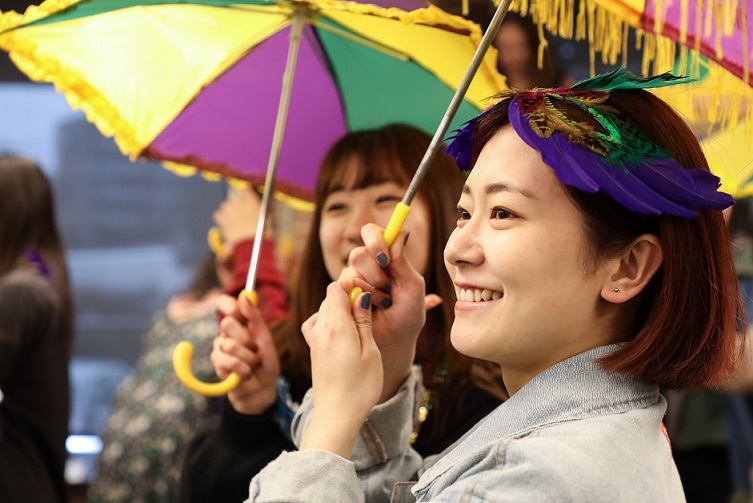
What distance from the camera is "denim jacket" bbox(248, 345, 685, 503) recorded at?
1181mm

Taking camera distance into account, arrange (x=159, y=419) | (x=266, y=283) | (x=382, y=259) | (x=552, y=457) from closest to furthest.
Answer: (x=552, y=457) → (x=382, y=259) → (x=266, y=283) → (x=159, y=419)

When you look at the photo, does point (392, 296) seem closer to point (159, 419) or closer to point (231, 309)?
point (231, 309)

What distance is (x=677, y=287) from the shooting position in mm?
1349

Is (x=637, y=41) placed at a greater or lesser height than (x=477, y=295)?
greater

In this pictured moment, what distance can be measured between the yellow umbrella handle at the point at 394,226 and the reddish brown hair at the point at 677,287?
1.12 feet

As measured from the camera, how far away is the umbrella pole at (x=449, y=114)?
154 centimetres

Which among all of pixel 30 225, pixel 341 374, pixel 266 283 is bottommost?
pixel 266 283

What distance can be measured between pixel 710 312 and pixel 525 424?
294mm

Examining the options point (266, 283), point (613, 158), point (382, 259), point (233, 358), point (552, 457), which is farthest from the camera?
point (266, 283)

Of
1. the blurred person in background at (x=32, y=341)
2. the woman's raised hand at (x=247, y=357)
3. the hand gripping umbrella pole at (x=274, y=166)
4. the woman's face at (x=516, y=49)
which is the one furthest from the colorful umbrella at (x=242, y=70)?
the blurred person in background at (x=32, y=341)

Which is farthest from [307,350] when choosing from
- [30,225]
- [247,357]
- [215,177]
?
[30,225]

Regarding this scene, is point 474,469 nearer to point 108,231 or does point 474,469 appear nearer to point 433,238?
point 433,238

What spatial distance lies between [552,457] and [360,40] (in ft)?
4.07

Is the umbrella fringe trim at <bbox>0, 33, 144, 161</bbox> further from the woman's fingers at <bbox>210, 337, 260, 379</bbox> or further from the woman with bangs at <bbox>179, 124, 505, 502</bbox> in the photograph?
the woman's fingers at <bbox>210, 337, 260, 379</bbox>
